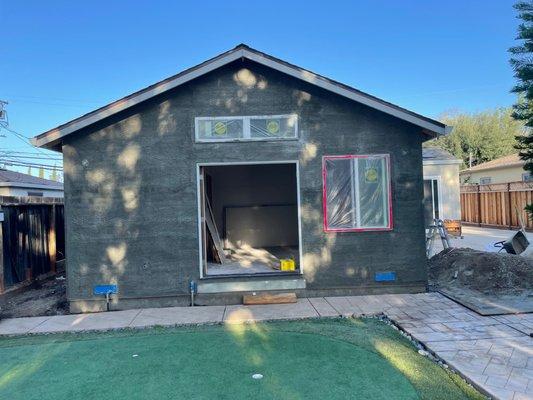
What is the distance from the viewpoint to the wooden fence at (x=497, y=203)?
16219 mm

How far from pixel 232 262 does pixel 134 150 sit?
3.40 meters

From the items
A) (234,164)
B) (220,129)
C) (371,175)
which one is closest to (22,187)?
(220,129)

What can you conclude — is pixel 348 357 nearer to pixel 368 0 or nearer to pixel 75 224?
pixel 75 224

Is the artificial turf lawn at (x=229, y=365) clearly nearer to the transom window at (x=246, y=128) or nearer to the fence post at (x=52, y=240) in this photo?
the transom window at (x=246, y=128)

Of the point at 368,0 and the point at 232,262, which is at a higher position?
the point at 368,0

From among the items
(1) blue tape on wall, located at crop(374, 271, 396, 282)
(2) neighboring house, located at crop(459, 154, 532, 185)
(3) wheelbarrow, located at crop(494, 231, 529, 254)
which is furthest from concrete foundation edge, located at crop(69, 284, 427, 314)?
(2) neighboring house, located at crop(459, 154, 532, 185)

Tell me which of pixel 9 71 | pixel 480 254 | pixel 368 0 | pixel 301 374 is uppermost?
pixel 9 71

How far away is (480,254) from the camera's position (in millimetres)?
7766

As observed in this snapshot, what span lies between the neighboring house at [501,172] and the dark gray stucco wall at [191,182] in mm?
16134

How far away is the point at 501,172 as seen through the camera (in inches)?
886

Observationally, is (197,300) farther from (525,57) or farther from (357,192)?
(525,57)

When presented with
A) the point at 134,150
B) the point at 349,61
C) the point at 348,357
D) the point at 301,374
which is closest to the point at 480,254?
the point at 348,357

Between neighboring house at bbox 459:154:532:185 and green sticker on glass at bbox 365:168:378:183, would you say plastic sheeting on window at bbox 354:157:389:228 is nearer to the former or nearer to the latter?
green sticker on glass at bbox 365:168:378:183

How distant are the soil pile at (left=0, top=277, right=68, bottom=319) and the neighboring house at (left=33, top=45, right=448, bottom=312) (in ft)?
1.62
